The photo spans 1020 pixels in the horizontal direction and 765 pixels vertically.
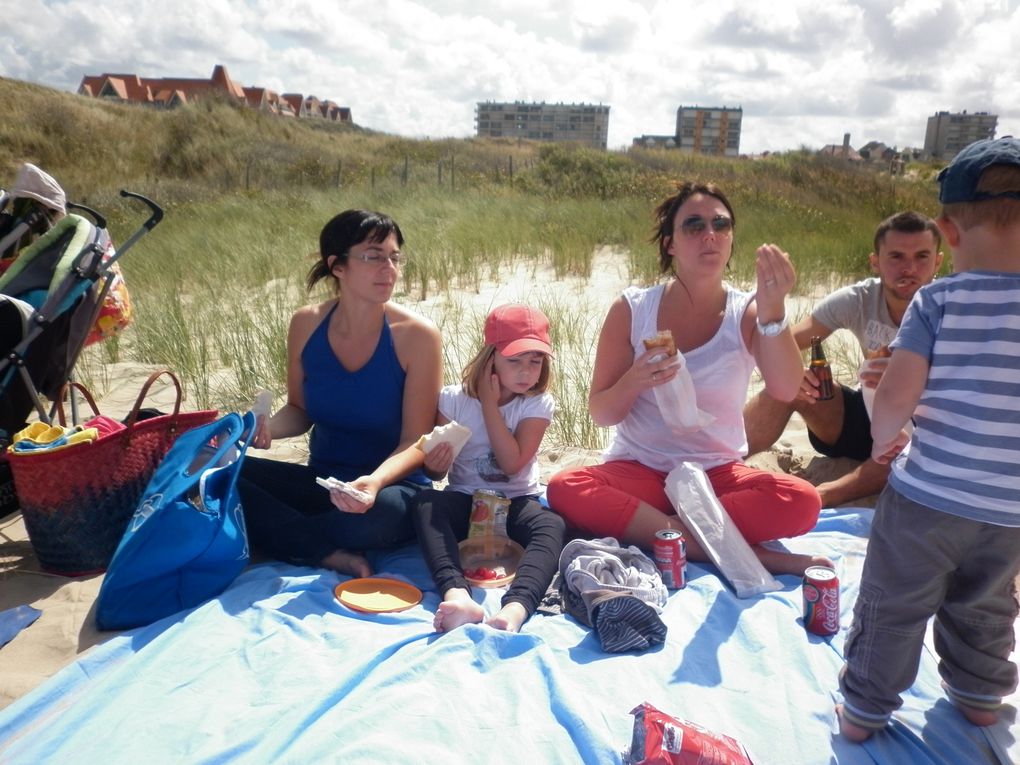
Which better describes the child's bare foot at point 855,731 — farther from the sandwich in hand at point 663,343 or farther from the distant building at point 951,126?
the distant building at point 951,126

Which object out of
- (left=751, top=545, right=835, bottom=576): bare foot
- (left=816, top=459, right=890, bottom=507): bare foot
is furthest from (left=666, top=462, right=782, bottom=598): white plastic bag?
(left=816, top=459, right=890, bottom=507): bare foot

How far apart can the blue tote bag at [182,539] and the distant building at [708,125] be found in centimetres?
10216

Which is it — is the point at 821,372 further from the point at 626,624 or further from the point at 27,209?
the point at 27,209

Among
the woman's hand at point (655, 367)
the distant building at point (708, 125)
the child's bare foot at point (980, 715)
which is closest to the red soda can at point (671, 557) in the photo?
the woman's hand at point (655, 367)

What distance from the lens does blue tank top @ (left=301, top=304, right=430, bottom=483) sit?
3.23 m

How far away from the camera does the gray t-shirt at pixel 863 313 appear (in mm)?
3574

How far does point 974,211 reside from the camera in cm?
180

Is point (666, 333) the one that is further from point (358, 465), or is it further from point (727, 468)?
point (358, 465)

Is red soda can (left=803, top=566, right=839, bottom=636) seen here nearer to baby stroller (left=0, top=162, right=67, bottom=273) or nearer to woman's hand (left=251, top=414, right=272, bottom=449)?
woman's hand (left=251, top=414, right=272, bottom=449)

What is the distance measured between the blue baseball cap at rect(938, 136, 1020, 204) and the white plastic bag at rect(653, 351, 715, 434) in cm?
118

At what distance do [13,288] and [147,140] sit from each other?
937 inches

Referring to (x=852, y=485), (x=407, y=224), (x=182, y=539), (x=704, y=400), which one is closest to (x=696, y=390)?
(x=704, y=400)

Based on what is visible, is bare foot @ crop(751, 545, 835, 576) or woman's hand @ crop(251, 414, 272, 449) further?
woman's hand @ crop(251, 414, 272, 449)

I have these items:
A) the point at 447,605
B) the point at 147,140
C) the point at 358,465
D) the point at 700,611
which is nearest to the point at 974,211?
the point at 700,611
